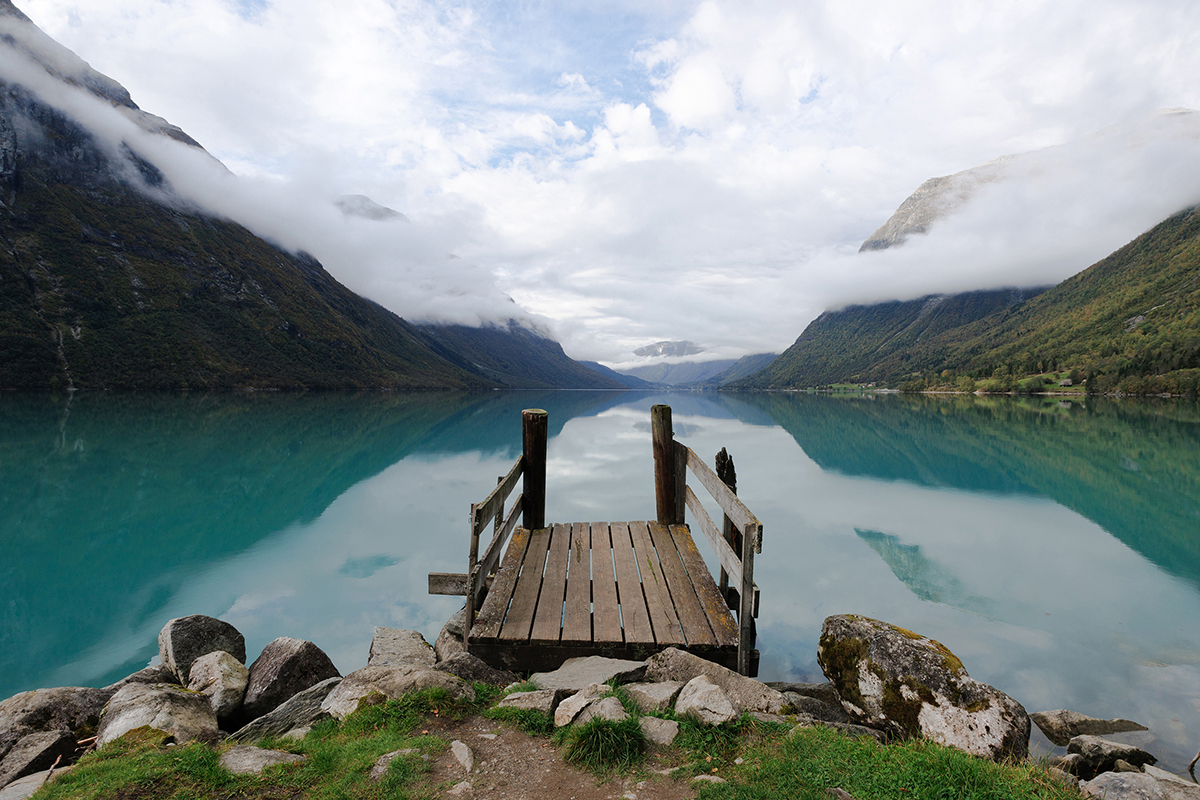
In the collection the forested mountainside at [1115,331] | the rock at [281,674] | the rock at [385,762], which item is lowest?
the rock at [281,674]

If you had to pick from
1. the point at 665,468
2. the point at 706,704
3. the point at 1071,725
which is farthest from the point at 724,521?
the point at 1071,725

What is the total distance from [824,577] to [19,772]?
11.2 metres

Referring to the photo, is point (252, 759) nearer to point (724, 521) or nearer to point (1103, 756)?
point (724, 521)

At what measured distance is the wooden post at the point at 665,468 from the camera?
28.4ft

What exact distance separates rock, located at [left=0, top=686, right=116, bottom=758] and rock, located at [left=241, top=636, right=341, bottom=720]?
3.95 ft

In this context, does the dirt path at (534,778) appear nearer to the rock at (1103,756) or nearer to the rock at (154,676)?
the rock at (1103,756)

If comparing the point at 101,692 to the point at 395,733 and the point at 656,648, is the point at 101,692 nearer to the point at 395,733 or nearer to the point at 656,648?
the point at 395,733

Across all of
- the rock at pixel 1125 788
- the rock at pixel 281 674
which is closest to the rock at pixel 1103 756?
the rock at pixel 1125 788

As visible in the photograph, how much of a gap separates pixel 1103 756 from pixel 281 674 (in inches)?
Answer: 310

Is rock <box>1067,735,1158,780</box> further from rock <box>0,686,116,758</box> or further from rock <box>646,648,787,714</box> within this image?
rock <box>0,686,116,758</box>

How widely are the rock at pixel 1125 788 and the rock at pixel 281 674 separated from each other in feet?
21.4

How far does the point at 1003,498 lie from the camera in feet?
59.5

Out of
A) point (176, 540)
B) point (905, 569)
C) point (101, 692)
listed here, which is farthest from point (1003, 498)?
point (176, 540)

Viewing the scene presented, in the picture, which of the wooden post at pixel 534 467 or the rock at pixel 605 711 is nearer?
the rock at pixel 605 711
